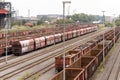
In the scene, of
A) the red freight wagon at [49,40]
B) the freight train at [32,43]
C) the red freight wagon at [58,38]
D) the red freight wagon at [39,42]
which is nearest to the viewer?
the freight train at [32,43]

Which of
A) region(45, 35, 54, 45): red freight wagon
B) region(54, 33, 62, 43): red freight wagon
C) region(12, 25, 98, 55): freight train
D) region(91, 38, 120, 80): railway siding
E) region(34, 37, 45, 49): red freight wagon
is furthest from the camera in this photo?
region(54, 33, 62, 43): red freight wagon

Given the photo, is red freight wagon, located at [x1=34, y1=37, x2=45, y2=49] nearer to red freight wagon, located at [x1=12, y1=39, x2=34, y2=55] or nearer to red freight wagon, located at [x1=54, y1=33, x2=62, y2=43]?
red freight wagon, located at [x1=12, y1=39, x2=34, y2=55]

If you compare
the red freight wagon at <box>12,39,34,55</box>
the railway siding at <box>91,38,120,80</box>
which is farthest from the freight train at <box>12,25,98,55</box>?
the railway siding at <box>91,38,120,80</box>

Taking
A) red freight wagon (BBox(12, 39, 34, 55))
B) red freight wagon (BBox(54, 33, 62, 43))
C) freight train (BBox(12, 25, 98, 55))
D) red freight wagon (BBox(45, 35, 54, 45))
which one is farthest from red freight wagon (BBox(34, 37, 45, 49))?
red freight wagon (BBox(54, 33, 62, 43))

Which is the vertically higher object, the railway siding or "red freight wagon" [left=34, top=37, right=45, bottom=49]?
"red freight wagon" [left=34, top=37, right=45, bottom=49]

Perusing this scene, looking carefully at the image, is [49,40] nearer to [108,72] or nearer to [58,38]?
[58,38]

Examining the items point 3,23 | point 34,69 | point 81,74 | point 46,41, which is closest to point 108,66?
point 34,69

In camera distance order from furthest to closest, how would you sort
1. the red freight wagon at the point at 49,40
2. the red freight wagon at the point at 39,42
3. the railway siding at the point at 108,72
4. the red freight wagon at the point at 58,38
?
the red freight wagon at the point at 58,38 < the red freight wagon at the point at 49,40 < the red freight wagon at the point at 39,42 < the railway siding at the point at 108,72

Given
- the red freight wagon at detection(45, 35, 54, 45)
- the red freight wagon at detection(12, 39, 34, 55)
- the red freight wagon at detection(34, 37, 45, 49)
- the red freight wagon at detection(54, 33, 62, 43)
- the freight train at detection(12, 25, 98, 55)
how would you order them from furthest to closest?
the red freight wagon at detection(54, 33, 62, 43) < the red freight wagon at detection(45, 35, 54, 45) < the red freight wagon at detection(34, 37, 45, 49) < the freight train at detection(12, 25, 98, 55) < the red freight wagon at detection(12, 39, 34, 55)

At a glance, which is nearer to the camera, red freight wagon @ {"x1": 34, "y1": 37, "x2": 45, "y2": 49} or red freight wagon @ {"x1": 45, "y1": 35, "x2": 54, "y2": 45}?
red freight wagon @ {"x1": 34, "y1": 37, "x2": 45, "y2": 49}

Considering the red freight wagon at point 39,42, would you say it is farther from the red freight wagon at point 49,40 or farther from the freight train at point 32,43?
the red freight wagon at point 49,40

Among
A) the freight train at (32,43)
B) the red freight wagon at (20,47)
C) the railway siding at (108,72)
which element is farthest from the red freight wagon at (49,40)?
the railway siding at (108,72)

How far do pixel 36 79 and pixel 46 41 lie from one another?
3348cm

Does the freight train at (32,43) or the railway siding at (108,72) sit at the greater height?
the freight train at (32,43)
